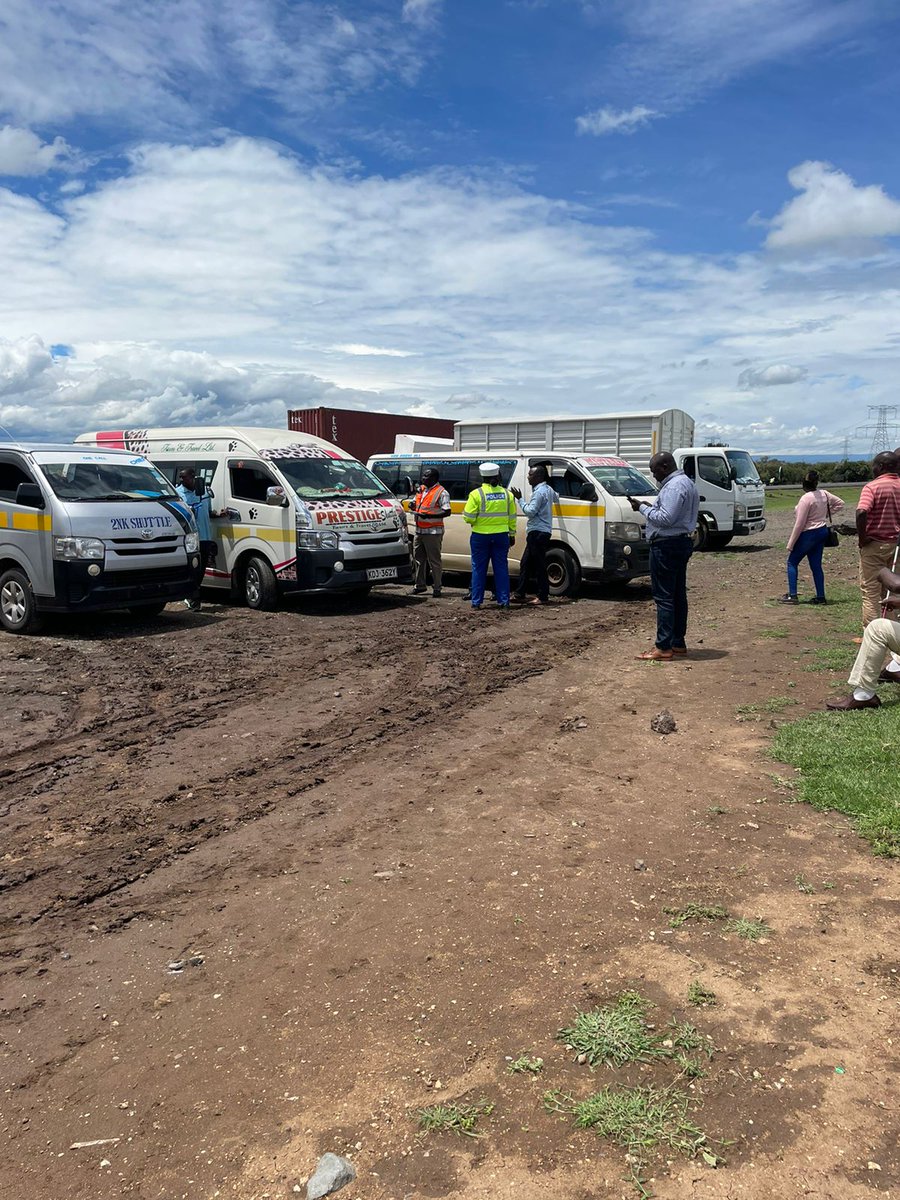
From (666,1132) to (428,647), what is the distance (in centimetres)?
722

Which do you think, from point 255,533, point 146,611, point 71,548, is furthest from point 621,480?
point 71,548

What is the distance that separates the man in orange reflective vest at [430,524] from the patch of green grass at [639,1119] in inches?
412

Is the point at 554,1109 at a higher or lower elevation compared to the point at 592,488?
lower

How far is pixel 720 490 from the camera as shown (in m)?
19.5

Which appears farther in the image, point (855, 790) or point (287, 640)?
point (287, 640)

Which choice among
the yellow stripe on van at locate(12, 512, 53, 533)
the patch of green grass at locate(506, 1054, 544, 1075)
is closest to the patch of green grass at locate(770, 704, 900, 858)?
the patch of green grass at locate(506, 1054, 544, 1075)

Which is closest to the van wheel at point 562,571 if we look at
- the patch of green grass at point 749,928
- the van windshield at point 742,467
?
the van windshield at point 742,467

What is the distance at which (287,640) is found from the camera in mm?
10016

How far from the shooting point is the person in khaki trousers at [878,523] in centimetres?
731

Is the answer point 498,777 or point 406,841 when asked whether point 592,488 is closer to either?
point 498,777

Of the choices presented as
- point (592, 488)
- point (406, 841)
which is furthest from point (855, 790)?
point (592, 488)

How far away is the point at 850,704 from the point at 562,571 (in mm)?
6710

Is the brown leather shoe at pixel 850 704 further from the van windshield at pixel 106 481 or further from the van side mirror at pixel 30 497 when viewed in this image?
the van side mirror at pixel 30 497

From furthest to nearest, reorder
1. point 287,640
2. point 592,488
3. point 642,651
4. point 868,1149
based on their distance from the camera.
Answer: point 592,488 < point 287,640 < point 642,651 < point 868,1149
